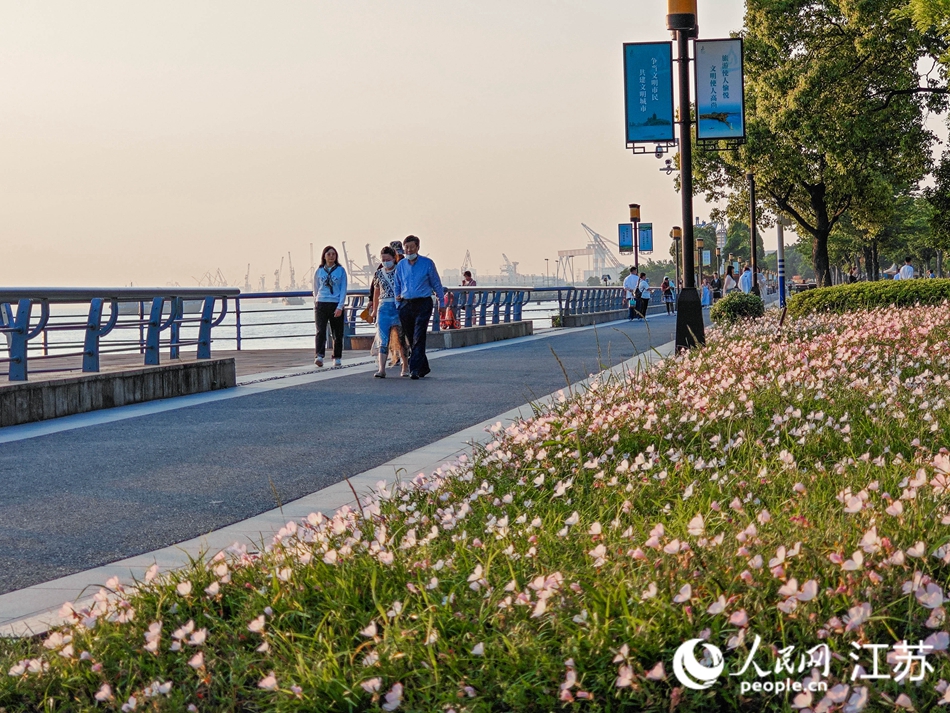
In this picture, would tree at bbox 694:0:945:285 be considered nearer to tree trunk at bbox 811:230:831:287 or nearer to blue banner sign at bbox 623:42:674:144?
tree trunk at bbox 811:230:831:287

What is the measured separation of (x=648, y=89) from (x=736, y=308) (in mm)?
5436

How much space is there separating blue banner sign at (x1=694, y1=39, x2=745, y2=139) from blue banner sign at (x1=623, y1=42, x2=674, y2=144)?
613 mm

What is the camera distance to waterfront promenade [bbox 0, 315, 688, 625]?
6.35m

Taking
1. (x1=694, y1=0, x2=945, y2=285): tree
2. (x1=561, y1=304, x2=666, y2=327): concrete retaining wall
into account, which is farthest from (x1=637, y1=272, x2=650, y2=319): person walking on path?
(x1=694, y1=0, x2=945, y2=285): tree

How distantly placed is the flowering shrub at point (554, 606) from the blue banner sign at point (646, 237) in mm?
63130

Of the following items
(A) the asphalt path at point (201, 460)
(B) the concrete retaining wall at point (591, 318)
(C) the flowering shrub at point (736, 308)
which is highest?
(C) the flowering shrub at point (736, 308)

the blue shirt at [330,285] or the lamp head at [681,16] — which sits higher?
the lamp head at [681,16]

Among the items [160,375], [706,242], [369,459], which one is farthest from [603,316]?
[706,242]

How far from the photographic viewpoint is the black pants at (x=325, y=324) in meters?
18.0

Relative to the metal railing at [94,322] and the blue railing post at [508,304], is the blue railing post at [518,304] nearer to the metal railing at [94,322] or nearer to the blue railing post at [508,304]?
the blue railing post at [508,304]

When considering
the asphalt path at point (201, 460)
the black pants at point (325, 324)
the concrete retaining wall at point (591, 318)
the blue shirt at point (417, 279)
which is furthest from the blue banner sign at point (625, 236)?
the asphalt path at point (201, 460)

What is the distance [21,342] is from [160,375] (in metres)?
2.49

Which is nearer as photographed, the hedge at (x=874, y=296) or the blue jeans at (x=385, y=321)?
the blue jeans at (x=385, y=321)

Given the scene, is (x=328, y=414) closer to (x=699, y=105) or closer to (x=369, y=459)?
(x=369, y=459)
